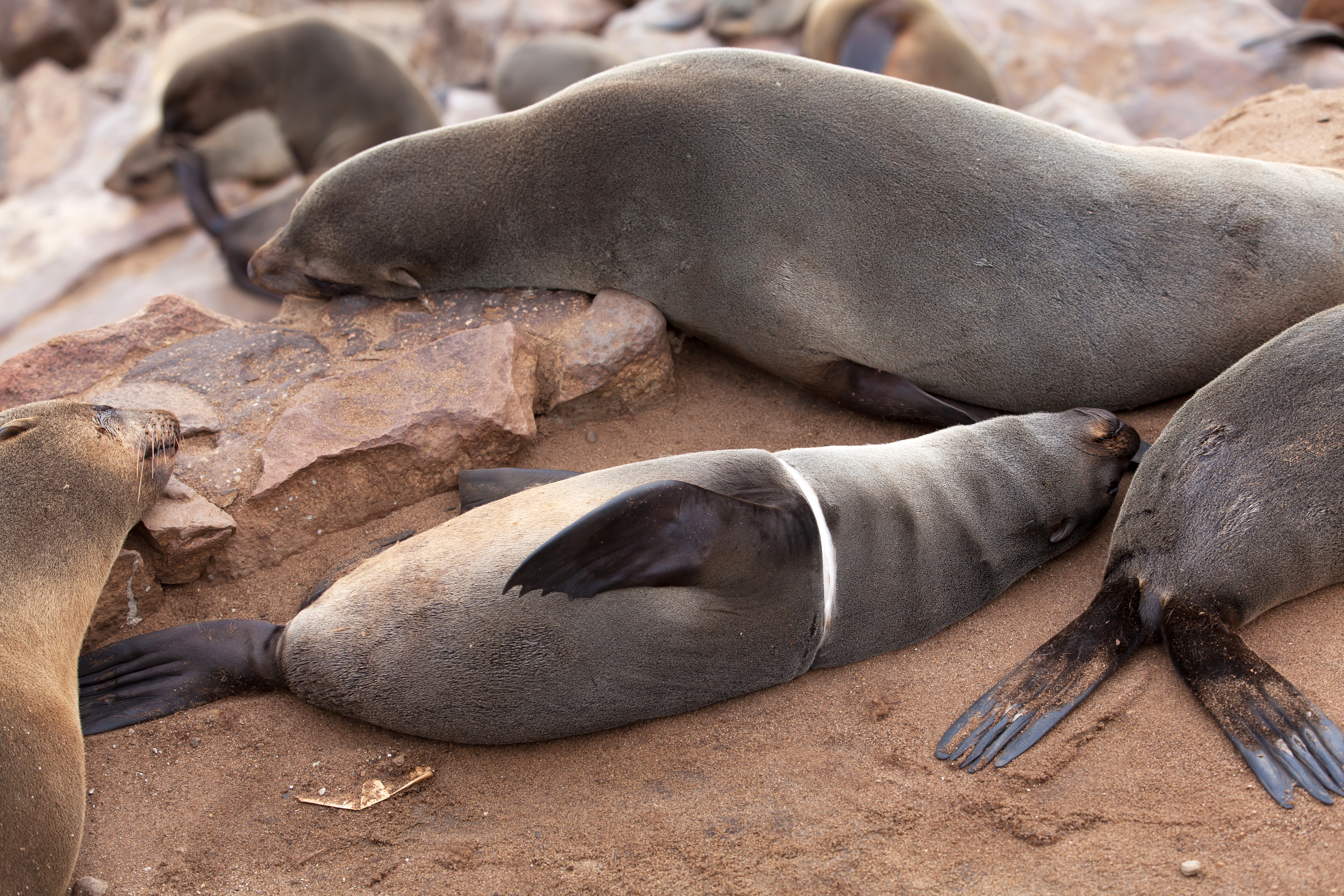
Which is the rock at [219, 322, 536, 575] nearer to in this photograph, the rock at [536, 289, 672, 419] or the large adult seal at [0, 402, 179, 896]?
the rock at [536, 289, 672, 419]

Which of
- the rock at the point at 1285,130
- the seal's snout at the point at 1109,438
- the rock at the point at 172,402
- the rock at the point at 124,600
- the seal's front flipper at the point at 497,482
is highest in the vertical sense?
the rock at the point at 1285,130

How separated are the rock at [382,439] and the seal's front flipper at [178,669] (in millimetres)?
372

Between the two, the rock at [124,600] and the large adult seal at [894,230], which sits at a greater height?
the large adult seal at [894,230]

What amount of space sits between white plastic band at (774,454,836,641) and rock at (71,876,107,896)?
1852mm

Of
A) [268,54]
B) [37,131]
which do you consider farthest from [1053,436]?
[37,131]

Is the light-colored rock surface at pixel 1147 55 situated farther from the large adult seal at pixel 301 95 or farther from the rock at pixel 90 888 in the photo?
the rock at pixel 90 888

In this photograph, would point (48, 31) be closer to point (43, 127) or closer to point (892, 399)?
point (43, 127)

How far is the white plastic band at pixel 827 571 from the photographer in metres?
2.92

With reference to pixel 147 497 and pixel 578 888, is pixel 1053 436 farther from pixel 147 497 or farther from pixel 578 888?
pixel 147 497

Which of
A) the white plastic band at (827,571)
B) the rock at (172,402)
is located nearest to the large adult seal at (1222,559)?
the white plastic band at (827,571)

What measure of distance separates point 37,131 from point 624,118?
8.72 metres

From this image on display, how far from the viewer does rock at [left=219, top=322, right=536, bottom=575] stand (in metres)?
3.40

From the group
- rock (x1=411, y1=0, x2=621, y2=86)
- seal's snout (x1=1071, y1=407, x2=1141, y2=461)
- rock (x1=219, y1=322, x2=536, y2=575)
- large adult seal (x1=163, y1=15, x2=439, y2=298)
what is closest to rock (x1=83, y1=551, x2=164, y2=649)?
rock (x1=219, y1=322, x2=536, y2=575)

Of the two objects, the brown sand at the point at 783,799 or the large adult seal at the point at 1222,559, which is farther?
the large adult seal at the point at 1222,559
